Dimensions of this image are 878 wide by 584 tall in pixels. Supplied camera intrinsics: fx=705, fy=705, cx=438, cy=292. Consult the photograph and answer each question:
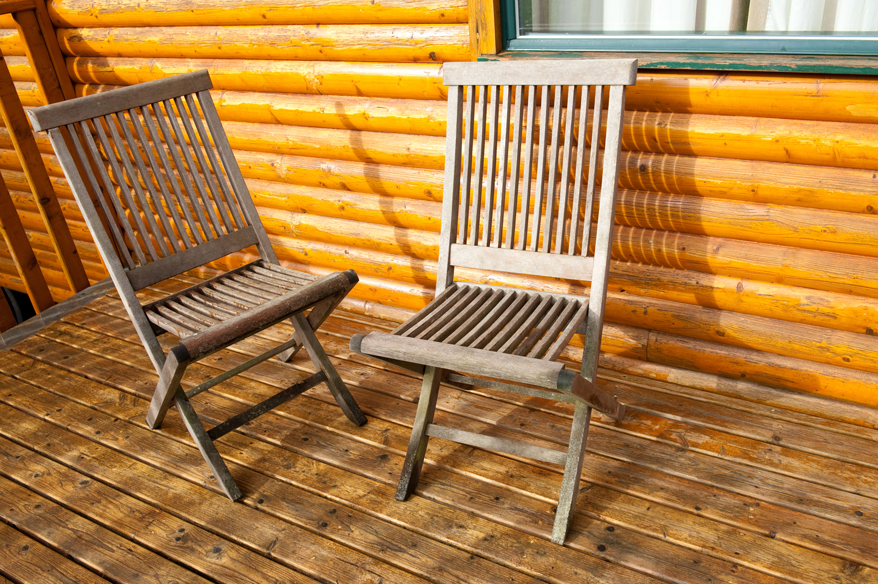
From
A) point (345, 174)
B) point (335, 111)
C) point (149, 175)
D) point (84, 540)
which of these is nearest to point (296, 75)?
point (335, 111)

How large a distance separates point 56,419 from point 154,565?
1.07 metres

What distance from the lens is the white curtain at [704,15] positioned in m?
2.13

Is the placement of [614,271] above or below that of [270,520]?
above

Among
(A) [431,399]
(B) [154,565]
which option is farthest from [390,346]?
(B) [154,565]

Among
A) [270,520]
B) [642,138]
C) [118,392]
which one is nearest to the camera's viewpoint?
[270,520]

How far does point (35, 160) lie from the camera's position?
3.50 m

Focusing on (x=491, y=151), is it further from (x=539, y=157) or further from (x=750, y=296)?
(x=750, y=296)

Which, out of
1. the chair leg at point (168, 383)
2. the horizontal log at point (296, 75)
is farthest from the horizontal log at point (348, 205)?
the chair leg at point (168, 383)

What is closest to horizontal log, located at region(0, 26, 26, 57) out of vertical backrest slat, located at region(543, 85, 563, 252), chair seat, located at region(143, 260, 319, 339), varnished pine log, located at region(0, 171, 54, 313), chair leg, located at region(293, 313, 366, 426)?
varnished pine log, located at region(0, 171, 54, 313)

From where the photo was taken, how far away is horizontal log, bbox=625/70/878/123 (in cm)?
211

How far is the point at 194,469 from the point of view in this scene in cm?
251

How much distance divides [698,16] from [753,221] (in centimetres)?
70

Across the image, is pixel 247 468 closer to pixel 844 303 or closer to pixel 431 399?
pixel 431 399

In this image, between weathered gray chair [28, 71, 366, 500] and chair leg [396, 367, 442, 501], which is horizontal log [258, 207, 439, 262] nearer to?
weathered gray chair [28, 71, 366, 500]
